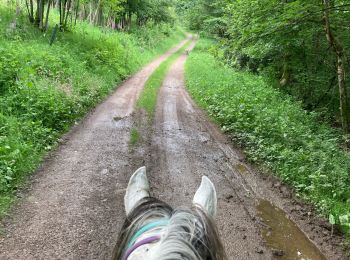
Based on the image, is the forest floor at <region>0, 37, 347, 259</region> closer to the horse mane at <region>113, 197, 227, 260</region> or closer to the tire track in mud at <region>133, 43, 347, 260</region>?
the tire track in mud at <region>133, 43, 347, 260</region>

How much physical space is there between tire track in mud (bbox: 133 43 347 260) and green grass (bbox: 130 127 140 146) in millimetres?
161

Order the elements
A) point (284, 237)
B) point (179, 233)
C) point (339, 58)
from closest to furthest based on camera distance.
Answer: point (179, 233)
point (284, 237)
point (339, 58)

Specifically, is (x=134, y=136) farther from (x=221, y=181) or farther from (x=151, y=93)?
(x=151, y=93)

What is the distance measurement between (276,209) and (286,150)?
1.73m

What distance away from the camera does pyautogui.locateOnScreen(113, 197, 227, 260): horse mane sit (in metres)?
1.06

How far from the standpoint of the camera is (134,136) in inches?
295

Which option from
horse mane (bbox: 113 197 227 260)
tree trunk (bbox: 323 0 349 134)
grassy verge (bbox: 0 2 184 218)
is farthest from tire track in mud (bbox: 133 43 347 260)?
tree trunk (bbox: 323 0 349 134)

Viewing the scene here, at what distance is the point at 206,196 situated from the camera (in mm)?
1631

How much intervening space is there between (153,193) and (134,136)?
2.78m

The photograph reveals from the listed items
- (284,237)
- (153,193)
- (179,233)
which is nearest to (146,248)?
(179,233)

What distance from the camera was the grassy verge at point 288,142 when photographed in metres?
5.16

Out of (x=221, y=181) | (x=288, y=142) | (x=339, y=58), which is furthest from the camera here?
(x=339, y=58)

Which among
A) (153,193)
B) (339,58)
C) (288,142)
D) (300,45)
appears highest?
(300,45)

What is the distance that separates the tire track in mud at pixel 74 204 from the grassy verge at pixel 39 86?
32cm
